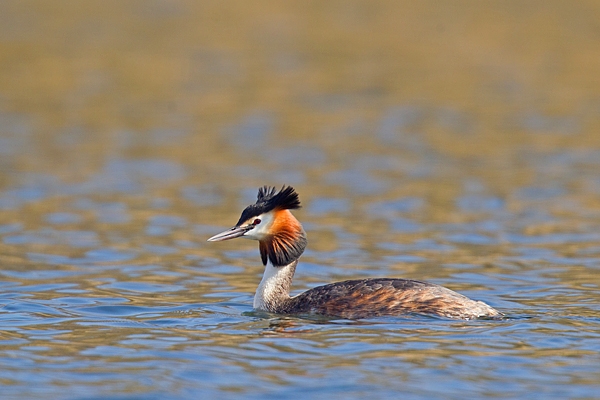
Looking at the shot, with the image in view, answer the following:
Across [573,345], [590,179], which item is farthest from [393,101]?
[573,345]

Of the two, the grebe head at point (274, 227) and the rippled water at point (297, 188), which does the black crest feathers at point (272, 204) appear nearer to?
the grebe head at point (274, 227)

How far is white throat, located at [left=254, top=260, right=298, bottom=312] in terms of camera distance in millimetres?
11406

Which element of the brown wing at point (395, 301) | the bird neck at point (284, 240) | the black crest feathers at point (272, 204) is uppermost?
the black crest feathers at point (272, 204)

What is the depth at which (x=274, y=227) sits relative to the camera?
1141cm

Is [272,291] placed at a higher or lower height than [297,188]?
lower

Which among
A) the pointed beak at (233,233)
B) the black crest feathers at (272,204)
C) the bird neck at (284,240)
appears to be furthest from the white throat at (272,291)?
the black crest feathers at (272,204)

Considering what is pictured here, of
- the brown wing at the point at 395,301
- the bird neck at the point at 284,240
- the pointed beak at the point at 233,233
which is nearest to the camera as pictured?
the brown wing at the point at 395,301

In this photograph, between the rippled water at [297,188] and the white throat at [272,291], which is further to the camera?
the white throat at [272,291]

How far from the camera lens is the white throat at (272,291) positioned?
11.4 metres

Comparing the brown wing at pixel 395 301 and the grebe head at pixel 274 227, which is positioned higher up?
the grebe head at pixel 274 227

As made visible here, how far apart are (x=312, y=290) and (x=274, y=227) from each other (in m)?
0.69

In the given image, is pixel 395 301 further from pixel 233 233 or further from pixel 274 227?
pixel 233 233

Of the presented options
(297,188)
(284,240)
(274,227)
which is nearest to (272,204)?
(274,227)

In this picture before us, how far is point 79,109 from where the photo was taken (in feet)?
84.1
